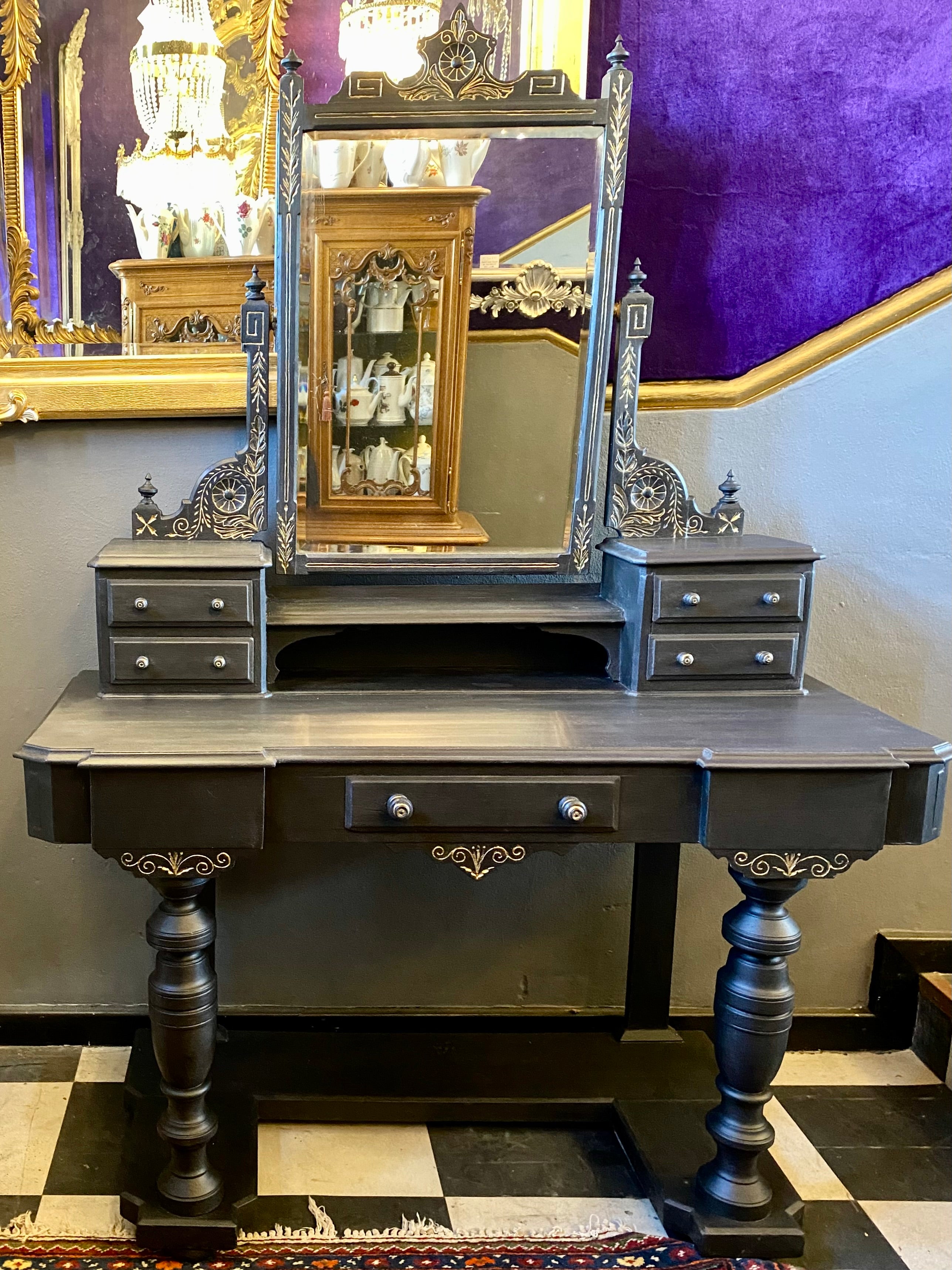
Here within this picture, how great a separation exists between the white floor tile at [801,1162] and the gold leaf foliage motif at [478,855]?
82cm

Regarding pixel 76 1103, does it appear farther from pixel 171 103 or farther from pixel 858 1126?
pixel 171 103

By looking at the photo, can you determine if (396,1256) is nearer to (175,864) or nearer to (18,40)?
(175,864)

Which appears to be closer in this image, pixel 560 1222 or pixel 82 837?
pixel 82 837

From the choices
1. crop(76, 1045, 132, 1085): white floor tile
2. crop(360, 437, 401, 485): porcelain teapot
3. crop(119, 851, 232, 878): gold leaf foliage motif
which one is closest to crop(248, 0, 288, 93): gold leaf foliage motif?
crop(360, 437, 401, 485): porcelain teapot

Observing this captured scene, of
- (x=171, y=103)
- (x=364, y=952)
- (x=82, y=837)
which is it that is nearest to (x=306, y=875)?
(x=364, y=952)

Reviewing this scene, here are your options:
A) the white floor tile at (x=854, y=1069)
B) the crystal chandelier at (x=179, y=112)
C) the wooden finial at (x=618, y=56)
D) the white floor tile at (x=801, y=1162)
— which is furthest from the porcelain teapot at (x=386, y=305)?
the white floor tile at (x=854, y=1069)

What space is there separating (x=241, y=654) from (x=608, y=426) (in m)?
0.81

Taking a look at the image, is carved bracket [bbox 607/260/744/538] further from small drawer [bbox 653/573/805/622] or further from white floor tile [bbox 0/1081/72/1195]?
white floor tile [bbox 0/1081/72/1195]

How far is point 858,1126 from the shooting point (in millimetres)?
2064

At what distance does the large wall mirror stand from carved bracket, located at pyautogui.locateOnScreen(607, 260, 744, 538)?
→ 0.12 m

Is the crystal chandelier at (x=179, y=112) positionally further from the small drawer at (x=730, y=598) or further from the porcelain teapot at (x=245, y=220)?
the small drawer at (x=730, y=598)

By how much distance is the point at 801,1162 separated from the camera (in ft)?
6.39

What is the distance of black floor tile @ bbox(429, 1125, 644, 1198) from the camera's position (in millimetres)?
1849

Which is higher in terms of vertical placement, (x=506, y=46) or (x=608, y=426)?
(x=506, y=46)
